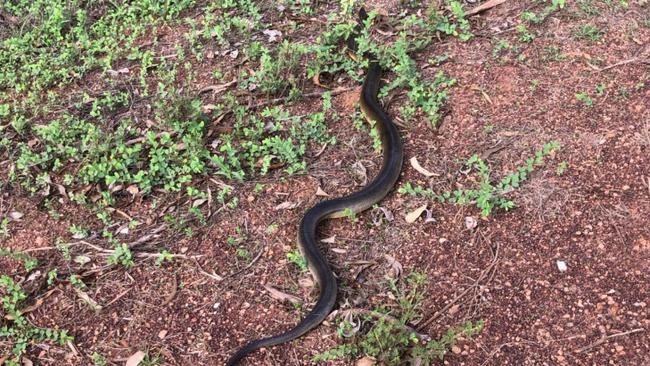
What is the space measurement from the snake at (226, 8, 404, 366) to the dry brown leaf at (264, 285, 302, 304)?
0.18 m

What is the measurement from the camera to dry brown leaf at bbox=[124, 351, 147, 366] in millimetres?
3723

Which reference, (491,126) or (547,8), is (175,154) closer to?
(491,126)

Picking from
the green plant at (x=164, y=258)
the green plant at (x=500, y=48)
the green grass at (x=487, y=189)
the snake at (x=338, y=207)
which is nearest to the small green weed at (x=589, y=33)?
the green plant at (x=500, y=48)

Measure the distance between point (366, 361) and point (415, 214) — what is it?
127 centimetres

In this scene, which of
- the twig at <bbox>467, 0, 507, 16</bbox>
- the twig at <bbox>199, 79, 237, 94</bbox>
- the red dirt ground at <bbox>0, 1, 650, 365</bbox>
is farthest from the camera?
the twig at <bbox>467, 0, 507, 16</bbox>

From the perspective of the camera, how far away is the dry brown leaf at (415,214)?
14.0 ft

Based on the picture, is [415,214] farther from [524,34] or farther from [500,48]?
[524,34]

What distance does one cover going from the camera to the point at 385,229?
14.1 ft

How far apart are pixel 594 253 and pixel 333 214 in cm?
184

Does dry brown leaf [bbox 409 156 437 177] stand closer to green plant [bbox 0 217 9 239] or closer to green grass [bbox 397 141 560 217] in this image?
green grass [bbox 397 141 560 217]

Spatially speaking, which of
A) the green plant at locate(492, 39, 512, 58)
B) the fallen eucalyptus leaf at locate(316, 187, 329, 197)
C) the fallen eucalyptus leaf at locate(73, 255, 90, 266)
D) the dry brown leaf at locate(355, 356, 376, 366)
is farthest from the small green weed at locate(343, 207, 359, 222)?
the green plant at locate(492, 39, 512, 58)

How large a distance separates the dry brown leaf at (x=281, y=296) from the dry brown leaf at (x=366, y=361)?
2.11 ft

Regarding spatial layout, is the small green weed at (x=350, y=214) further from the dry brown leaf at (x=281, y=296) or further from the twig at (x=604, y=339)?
the twig at (x=604, y=339)

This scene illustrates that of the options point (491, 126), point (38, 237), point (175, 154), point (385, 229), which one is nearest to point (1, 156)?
point (38, 237)
